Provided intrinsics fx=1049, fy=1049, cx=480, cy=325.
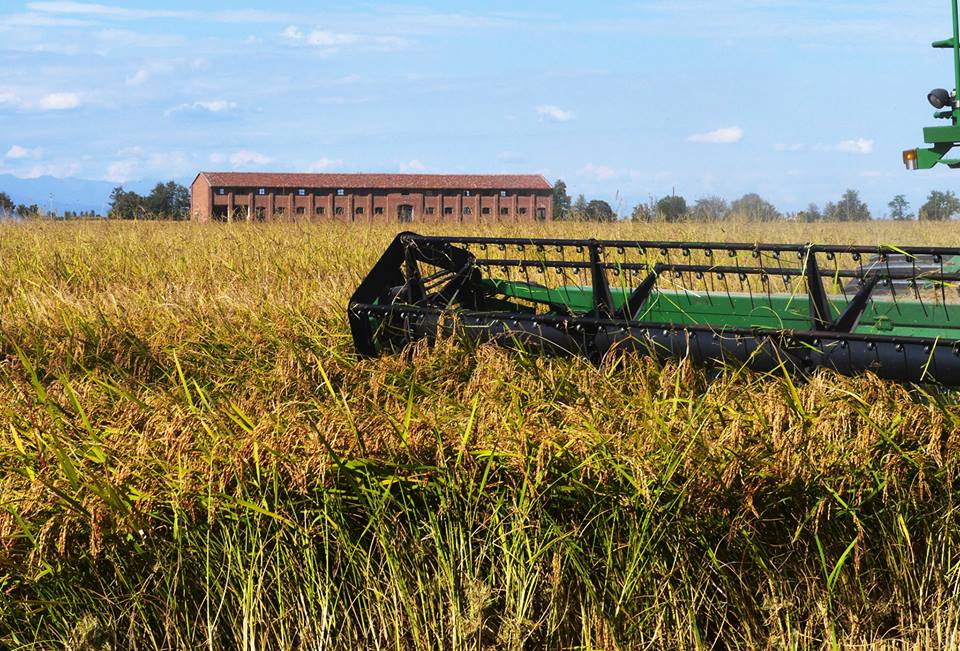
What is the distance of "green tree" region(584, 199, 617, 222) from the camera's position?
15447 mm

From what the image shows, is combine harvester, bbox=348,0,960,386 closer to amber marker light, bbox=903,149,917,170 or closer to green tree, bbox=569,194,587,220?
amber marker light, bbox=903,149,917,170

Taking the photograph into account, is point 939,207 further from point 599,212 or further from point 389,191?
point 389,191

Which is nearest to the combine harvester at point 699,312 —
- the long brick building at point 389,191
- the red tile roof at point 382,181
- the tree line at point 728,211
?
the tree line at point 728,211

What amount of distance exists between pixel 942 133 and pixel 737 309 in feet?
6.79

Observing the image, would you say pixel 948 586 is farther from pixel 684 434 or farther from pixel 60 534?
pixel 60 534

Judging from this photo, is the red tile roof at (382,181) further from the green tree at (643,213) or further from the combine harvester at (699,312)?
the combine harvester at (699,312)

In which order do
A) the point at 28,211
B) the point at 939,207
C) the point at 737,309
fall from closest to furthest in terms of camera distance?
the point at 737,309
the point at 28,211
the point at 939,207

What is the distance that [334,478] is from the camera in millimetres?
3236

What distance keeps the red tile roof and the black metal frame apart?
42.2m

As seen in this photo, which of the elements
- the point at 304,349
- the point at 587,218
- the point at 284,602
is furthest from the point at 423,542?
the point at 587,218

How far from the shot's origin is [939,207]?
72.0 ft

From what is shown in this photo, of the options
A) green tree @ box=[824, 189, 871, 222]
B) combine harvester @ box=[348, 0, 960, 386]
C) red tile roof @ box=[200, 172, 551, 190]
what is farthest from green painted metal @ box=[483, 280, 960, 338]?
red tile roof @ box=[200, 172, 551, 190]

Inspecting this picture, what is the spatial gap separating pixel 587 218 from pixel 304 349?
34.6ft

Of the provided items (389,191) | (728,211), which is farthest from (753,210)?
(389,191)
